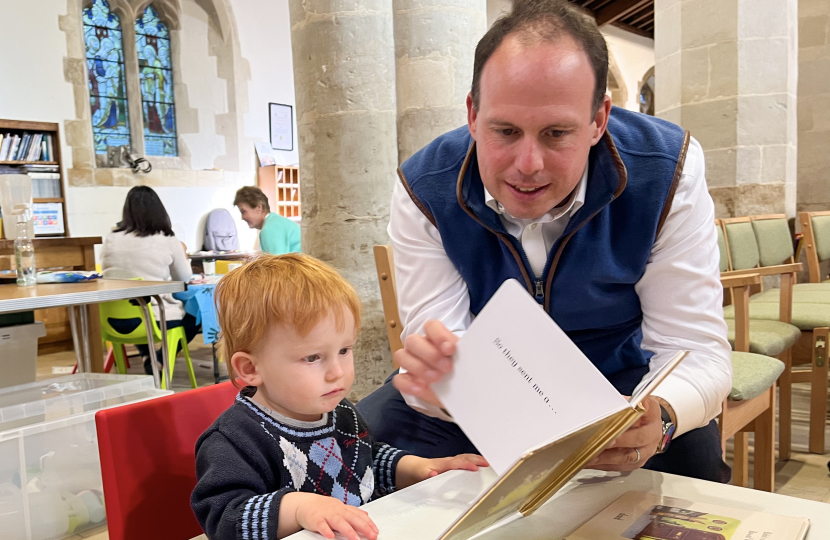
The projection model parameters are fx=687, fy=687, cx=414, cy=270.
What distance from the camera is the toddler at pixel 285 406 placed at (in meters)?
0.95

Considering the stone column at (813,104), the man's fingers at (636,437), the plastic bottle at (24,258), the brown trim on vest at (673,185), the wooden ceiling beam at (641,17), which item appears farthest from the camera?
the wooden ceiling beam at (641,17)

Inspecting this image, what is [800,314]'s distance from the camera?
3055 mm

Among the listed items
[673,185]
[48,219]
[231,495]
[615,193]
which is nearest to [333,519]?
[231,495]

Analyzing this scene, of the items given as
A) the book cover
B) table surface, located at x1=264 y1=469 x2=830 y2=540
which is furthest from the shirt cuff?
the book cover

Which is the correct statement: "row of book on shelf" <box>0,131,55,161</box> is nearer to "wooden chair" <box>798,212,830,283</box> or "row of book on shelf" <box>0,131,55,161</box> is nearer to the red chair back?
the red chair back

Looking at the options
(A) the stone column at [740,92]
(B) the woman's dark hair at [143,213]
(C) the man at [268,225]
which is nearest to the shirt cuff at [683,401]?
(A) the stone column at [740,92]

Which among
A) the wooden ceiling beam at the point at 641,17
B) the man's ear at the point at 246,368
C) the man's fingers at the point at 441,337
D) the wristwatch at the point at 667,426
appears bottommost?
the wristwatch at the point at 667,426

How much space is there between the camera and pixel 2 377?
3309mm

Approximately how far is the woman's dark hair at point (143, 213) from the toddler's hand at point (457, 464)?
12.6ft

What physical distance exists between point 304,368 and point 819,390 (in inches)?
107

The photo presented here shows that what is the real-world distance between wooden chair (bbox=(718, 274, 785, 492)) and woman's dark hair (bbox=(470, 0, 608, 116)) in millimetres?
1343

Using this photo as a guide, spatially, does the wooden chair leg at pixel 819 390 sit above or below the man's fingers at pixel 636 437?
below

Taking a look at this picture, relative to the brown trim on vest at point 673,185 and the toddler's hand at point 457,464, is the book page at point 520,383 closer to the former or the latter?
the toddler's hand at point 457,464

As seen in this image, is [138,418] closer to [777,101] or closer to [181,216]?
[777,101]
